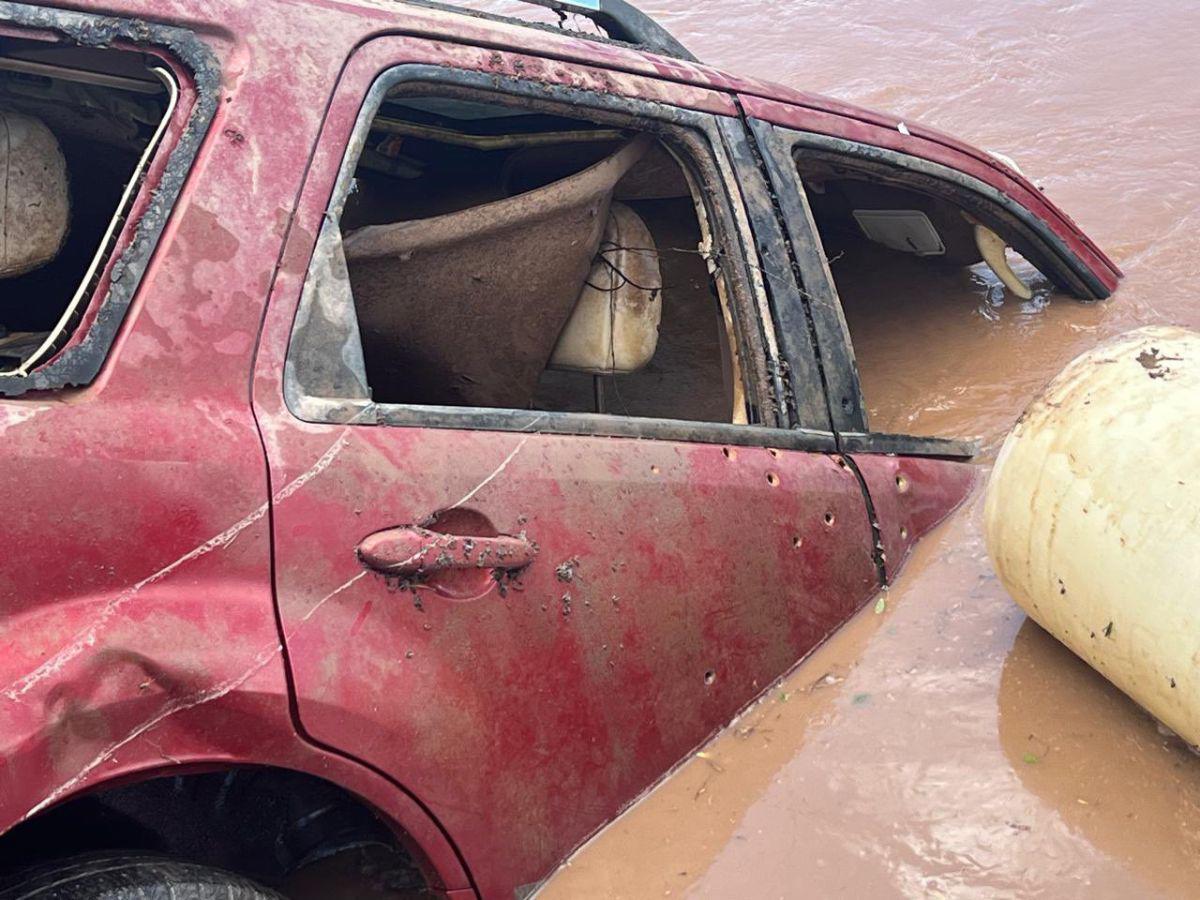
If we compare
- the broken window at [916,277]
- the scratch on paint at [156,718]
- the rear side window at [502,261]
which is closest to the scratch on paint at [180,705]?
the scratch on paint at [156,718]

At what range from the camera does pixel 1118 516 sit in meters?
2.02

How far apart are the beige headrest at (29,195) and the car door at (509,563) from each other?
28.8 inches

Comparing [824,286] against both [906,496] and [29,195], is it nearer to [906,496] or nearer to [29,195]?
[906,496]

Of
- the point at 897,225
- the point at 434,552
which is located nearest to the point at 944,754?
the point at 434,552

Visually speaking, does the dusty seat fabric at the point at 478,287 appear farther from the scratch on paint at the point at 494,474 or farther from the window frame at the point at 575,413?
the scratch on paint at the point at 494,474

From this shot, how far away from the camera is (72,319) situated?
1593 mm

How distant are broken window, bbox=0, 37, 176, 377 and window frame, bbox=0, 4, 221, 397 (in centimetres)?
2

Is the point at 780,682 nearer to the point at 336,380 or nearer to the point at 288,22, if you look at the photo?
the point at 336,380

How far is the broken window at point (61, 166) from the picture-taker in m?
1.89

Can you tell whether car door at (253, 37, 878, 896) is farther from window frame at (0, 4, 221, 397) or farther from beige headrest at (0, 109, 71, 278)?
beige headrest at (0, 109, 71, 278)

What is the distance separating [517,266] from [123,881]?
1555mm

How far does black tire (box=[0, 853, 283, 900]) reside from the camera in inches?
56.2

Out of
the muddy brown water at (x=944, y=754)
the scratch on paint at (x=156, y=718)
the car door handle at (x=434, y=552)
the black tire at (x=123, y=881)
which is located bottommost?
the muddy brown water at (x=944, y=754)

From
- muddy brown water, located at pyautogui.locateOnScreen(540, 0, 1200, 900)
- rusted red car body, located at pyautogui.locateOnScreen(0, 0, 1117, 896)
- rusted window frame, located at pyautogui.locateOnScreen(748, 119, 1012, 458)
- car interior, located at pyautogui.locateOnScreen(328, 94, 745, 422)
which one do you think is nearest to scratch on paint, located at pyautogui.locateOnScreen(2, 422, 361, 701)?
rusted red car body, located at pyautogui.locateOnScreen(0, 0, 1117, 896)
